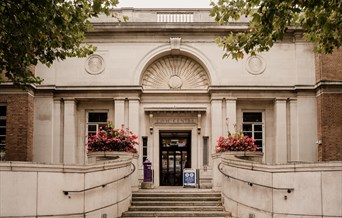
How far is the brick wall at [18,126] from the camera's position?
2339 cm

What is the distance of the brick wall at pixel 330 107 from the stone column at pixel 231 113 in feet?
12.6

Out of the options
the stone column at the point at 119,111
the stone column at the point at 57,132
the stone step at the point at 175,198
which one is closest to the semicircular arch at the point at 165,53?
the stone column at the point at 119,111

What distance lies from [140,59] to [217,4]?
38.0ft

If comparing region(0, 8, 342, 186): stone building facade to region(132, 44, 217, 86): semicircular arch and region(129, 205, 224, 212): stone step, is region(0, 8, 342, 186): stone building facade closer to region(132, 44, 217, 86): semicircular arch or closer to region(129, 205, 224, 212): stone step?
region(132, 44, 217, 86): semicircular arch

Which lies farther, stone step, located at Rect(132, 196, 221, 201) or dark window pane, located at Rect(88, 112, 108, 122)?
dark window pane, located at Rect(88, 112, 108, 122)

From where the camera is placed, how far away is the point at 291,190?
12.8 m

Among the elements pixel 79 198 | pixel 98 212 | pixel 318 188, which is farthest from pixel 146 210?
pixel 318 188

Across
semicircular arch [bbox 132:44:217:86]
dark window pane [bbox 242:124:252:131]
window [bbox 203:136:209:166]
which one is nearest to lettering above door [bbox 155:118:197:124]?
window [bbox 203:136:209:166]

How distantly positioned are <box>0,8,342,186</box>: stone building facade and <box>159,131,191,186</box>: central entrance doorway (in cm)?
55

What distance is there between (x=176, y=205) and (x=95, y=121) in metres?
10.0

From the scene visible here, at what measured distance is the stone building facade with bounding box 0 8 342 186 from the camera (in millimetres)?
24641

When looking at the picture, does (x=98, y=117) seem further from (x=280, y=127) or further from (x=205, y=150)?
(x=280, y=127)

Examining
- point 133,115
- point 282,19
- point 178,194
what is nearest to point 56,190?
point 178,194

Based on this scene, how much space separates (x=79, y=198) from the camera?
1323 cm
